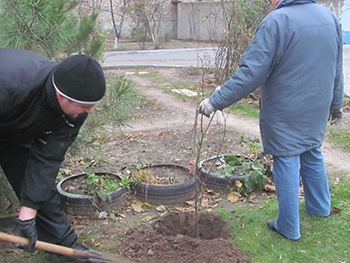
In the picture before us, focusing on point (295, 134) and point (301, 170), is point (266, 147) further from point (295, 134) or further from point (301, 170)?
point (301, 170)

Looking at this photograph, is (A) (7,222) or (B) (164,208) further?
(B) (164,208)

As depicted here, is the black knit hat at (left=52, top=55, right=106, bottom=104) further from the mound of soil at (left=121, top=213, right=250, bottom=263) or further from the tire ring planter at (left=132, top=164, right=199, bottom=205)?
the tire ring planter at (left=132, top=164, right=199, bottom=205)

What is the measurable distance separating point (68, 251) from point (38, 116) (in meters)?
0.84

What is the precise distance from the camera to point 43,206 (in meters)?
2.95

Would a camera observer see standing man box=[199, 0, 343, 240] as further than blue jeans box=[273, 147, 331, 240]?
No

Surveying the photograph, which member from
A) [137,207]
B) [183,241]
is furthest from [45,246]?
[137,207]

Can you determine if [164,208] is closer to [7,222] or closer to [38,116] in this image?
[7,222]

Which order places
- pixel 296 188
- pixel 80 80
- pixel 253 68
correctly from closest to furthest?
pixel 80 80, pixel 253 68, pixel 296 188

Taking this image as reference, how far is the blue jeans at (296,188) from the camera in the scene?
3166mm

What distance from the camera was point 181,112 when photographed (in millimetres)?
7898

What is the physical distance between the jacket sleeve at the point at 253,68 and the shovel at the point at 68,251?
125 cm

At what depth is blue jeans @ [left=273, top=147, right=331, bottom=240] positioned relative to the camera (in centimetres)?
317

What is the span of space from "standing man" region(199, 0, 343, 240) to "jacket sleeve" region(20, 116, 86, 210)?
1033 mm

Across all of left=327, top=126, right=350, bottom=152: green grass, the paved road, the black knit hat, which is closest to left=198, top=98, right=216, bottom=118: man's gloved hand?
the black knit hat
